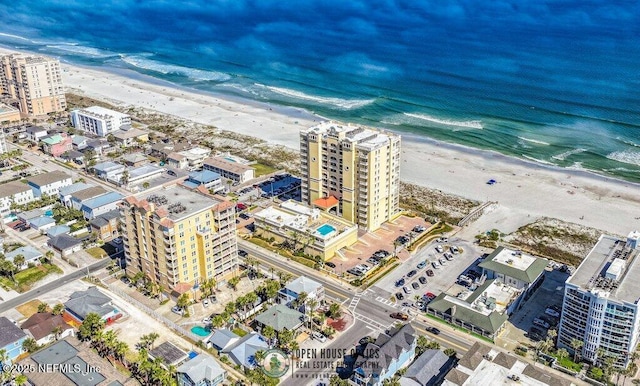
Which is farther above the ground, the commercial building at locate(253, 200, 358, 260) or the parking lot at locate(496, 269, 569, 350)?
the commercial building at locate(253, 200, 358, 260)

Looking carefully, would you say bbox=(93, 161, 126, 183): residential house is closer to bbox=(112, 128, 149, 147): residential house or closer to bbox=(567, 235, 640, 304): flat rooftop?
bbox=(112, 128, 149, 147): residential house

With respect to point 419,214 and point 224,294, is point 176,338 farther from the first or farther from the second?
point 419,214

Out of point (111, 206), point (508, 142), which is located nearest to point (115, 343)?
point (111, 206)

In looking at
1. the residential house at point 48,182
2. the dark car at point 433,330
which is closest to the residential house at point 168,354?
the dark car at point 433,330

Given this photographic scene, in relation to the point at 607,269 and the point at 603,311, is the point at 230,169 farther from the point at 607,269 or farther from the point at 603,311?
the point at 603,311

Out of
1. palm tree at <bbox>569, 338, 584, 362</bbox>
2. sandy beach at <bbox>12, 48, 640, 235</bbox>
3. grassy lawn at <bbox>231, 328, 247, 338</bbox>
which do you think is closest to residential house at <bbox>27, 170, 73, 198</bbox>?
sandy beach at <bbox>12, 48, 640, 235</bbox>

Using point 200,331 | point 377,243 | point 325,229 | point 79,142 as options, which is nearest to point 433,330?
point 377,243
